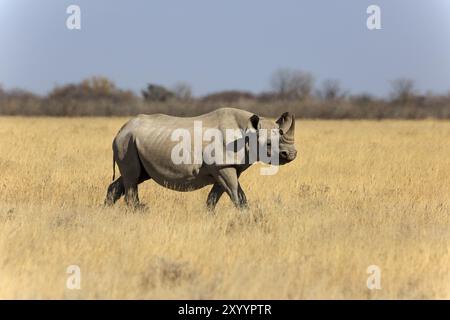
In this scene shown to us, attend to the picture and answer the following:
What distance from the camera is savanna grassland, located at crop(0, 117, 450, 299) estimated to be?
6664 mm

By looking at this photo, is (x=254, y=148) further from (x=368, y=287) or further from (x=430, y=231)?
(x=368, y=287)

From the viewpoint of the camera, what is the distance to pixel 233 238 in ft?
27.5

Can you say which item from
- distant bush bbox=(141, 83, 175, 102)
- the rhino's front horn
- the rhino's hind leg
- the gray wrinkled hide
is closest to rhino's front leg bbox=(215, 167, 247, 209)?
the gray wrinkled hide

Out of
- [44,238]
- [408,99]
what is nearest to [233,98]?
→ [408,99]

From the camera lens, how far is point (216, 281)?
6652 mm

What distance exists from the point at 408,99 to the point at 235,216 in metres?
61.2

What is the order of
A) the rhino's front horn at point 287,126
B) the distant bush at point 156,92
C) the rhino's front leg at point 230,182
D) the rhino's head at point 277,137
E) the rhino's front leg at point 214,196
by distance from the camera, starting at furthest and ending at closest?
the distant bush at point 156,92, the rhino's front leg at point 214,196, the rhino's front horn at point 287,126, the rhino's head at point 277,137, the rhino's front leg at point 230,182

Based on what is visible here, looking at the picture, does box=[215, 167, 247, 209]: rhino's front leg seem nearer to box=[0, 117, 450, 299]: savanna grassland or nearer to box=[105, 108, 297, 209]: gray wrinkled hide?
box=[105, 108, 297, 209]: gray wrinkled hide

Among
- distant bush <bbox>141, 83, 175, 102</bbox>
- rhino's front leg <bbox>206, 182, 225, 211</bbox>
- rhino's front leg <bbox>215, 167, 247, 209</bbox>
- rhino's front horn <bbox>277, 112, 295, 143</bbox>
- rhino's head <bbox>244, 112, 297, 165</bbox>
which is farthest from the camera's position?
distant bush <bbox>141, 83, 175, 102</bbox>

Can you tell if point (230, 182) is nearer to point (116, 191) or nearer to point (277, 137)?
point (277, 137)

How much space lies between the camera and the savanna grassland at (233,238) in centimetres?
666

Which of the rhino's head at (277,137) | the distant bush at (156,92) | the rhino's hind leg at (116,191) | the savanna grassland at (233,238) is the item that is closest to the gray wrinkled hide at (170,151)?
the rhino's head at (277,137)

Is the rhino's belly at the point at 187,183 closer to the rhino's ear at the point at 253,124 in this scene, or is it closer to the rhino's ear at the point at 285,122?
the rhino's ear at the point at 253,124

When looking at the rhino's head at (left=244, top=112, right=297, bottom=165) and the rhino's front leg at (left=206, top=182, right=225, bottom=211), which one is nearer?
the rhino's head at (left=244, top=112, right=297, bottom=165)
